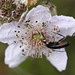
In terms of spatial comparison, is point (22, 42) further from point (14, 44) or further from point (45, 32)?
point (45, 32)

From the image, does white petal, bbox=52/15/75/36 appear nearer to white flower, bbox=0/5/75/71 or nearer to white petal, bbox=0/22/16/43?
white flower, bbox=0/5/75/71

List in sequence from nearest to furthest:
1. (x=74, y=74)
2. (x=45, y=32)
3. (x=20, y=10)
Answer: (x=20, y=10), (x=45, y=32), (x=74, y=74)

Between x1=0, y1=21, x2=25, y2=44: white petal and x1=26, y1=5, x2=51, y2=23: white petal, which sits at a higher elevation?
x1=26, y1=5, x2=51, y2=23: white petal

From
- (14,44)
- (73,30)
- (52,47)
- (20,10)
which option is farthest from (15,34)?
(73,30)

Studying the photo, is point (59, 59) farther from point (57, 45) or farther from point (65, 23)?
point (65, 23)

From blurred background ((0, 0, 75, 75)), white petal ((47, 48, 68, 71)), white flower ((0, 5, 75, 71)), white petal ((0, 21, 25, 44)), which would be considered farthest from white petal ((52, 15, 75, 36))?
blurred background ((0, 0, 75, 75))
